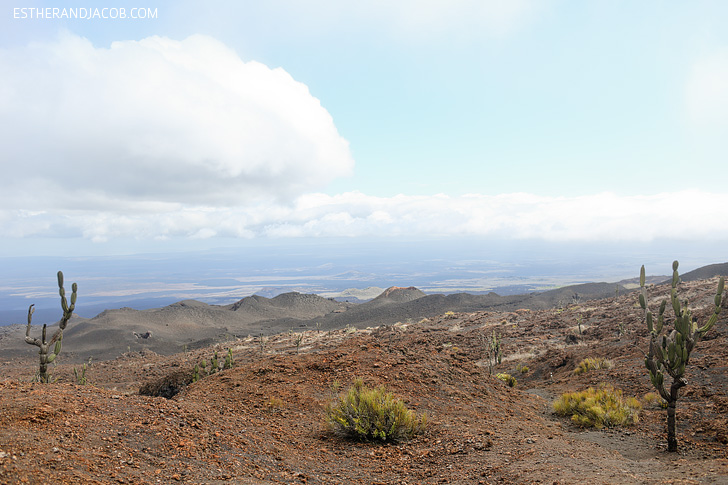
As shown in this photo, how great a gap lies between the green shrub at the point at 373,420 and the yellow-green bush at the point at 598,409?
512cm

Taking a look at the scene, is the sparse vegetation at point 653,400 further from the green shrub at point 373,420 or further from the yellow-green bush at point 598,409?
the green shrub at point 373,420

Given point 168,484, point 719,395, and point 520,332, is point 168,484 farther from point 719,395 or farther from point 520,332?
point 520,332

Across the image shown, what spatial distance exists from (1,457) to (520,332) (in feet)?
102

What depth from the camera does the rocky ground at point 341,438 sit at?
18.2ft

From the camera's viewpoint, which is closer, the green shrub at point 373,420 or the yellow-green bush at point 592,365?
the green shrub at point 373,420

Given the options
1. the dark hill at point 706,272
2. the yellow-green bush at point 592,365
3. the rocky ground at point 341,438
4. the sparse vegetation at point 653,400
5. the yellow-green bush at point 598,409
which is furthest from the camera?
the dark hill at point 706,272

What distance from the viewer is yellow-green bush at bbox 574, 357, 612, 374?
1698cm

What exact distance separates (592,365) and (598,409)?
297 inches

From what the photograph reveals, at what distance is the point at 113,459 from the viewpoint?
5387 mm

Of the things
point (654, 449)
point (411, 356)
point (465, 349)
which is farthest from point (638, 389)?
point (465, 349)

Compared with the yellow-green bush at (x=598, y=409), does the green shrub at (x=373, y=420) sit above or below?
above

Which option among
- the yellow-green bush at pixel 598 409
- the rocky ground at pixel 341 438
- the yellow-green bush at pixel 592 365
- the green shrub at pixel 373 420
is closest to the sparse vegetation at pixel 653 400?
the rocky ground at pixel 341 438

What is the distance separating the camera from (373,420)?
844 cm

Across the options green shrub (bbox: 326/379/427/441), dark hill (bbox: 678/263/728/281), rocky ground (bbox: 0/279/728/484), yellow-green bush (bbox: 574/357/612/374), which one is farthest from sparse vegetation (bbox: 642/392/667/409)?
dark hill (bbox: 678/263/728/281)
